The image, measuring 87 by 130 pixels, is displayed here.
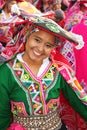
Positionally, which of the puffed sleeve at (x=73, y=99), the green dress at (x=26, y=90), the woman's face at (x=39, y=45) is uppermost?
the woman's face at (x=39, y=45)

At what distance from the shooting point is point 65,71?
2.35m

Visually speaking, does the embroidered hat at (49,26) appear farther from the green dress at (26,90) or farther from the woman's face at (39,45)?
the green dress at (26,90)

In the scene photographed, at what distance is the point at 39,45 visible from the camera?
7.13 ft

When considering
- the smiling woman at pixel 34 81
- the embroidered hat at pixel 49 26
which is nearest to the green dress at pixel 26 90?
the smiling woman at pixel 34 81

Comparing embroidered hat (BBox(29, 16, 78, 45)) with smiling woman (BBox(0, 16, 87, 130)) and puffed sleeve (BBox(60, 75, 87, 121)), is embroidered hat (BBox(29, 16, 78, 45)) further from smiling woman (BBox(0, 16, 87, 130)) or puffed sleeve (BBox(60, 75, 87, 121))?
puffed sleeve (BBox(60, 75, 87, 121))

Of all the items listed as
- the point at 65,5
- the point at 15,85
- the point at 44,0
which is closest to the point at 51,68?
the point at 15,85

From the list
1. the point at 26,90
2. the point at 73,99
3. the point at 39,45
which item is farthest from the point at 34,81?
the point at 73,99

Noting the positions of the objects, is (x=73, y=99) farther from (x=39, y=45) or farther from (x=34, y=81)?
(x=39, y=45)

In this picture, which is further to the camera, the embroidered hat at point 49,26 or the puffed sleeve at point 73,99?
the puffed sleeve at point 73,99

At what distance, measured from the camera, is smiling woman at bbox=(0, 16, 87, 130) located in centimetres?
219

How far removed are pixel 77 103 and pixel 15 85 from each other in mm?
453

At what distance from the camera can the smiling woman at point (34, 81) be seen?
2186mm

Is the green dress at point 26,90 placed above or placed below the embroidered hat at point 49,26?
below

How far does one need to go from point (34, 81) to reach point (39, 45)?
0.22m
